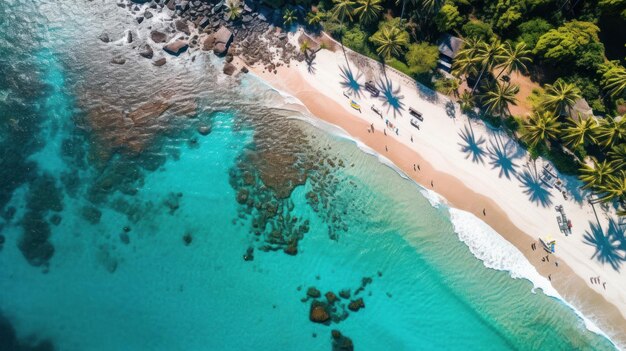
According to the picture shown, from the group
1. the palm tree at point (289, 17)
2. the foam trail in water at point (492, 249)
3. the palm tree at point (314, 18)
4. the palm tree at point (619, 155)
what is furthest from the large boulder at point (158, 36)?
the palm tree at point (619, 155)

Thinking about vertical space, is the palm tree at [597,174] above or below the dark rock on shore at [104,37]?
above

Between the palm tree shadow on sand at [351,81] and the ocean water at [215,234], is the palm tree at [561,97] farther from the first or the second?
the palm tree shadow on sand at [351,81]

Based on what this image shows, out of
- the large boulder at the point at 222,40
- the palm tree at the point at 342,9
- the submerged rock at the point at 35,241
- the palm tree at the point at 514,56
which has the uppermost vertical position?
the palm tree at the point at 514,56

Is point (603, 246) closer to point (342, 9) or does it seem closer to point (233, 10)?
point (342, 9)

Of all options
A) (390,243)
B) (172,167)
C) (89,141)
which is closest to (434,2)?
(390,243)

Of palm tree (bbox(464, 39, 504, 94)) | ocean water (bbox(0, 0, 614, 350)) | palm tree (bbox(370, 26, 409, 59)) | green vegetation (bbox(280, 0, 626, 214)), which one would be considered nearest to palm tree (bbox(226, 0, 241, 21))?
green vegetation (bbox(280, 0, 626, 214))

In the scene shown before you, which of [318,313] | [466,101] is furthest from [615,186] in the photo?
[318,313]

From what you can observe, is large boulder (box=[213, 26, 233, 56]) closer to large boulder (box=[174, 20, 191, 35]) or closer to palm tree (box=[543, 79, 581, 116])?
large boulder (box=[174, 20, 191, 35])
